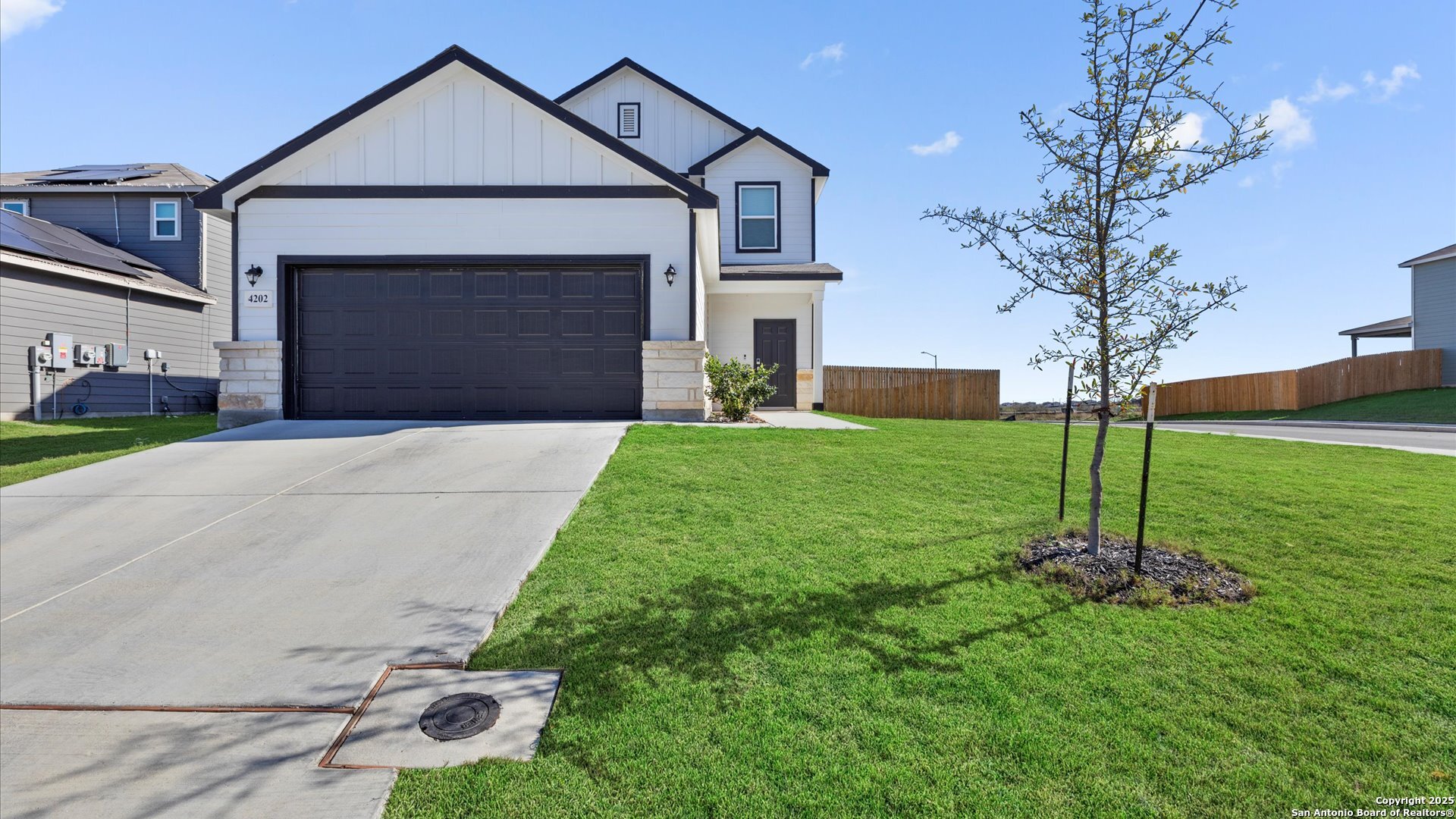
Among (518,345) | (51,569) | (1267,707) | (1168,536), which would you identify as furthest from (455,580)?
(518,345)

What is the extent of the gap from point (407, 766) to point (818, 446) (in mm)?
6304

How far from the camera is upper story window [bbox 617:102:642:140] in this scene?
17656 millimetres

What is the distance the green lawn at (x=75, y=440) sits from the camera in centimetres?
777

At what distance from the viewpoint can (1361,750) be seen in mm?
2598

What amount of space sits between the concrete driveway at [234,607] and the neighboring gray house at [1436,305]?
32714 millimetres

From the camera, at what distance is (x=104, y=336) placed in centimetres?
1593

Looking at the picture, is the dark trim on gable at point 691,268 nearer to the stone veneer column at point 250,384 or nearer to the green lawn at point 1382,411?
the stone veneer column at point 250,384

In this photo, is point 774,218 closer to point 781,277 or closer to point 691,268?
point 781,277

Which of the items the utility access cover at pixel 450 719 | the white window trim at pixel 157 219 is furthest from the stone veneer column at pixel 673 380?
the white window trim at pixel 157 219

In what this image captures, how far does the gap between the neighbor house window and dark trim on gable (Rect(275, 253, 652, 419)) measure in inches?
489

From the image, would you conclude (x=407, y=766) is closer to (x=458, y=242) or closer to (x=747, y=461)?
(x=747, y=461)

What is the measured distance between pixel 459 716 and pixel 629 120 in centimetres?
1737

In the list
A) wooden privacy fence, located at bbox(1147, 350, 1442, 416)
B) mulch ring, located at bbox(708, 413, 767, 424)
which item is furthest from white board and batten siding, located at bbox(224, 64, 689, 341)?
wooden privacy fence, located at bbox(1147, 350, 1442, 416)

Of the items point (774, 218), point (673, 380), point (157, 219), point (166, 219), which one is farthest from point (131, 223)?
point (673, 380)
